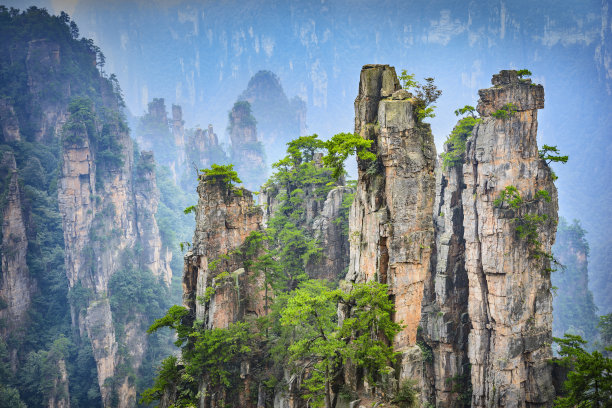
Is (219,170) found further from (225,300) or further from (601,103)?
(601,103)

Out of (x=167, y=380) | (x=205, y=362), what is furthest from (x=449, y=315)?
(x=167, y=380)

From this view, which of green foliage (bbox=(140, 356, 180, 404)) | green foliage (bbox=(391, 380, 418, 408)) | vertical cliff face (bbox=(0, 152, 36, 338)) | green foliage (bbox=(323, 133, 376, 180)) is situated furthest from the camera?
vertical cliff face (bbox=(0, 152, 36, 338))

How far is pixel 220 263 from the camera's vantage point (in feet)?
74.0

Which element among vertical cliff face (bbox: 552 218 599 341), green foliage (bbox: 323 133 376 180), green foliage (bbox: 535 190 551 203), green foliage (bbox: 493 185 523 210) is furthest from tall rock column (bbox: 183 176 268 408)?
vertical cliff face (bbox: 552 218 599 341)

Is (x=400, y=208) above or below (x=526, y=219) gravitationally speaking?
below

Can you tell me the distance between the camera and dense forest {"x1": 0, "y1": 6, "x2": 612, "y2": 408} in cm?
1581

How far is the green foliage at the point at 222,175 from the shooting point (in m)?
22.3

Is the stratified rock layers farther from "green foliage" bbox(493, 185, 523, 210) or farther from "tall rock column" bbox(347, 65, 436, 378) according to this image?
"tall rock column" bbox(347, 65, 436, 378)

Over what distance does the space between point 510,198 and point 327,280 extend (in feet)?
37.9

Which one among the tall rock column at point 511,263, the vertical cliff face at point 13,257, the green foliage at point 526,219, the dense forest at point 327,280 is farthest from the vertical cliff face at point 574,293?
the vertical cliff face at point 13,257

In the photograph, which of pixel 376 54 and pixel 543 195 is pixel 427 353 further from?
pixel 376 54

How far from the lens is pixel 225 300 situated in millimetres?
21578

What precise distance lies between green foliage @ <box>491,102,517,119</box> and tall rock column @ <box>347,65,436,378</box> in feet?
27.1

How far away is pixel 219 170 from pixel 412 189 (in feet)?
37.3
